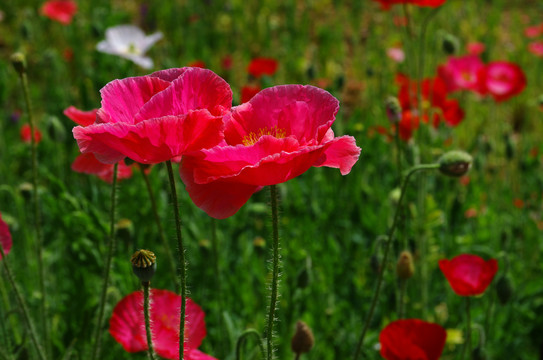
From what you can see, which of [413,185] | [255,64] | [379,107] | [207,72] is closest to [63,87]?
[255,64]

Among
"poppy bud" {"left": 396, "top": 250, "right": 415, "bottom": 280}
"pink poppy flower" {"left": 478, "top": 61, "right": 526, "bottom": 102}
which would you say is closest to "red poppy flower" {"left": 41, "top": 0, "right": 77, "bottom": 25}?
"pink poppy flower" {"left": 478, "top": 61, "right": 526, "bottom": 102}

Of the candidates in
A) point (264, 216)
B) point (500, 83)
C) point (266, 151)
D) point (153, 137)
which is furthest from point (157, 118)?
point (500, 83)

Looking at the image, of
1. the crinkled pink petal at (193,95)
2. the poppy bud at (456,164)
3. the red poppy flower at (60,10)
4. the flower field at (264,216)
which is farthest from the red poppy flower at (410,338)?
the red poppy flower at (60,10)

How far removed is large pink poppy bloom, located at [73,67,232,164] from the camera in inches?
29.3

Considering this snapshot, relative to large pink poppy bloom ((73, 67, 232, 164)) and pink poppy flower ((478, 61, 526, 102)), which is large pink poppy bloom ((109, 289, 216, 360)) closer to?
large pink poppy bloom ((73, 67, 232, 164))

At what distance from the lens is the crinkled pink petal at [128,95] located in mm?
807

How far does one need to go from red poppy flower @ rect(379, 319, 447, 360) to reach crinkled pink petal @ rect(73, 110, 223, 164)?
588 mm

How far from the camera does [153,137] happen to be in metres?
0.75

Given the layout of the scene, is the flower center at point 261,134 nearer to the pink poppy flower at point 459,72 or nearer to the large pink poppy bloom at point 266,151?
the large pink poppy bloom at point 266,151

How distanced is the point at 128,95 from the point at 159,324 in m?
0.61

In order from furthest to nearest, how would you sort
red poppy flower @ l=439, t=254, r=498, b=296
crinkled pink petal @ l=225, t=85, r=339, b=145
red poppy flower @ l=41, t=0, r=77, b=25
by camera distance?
red poppy flower @ l=41, t=0, r=77, b=25 → red poppy flower @ l=439, t=254, r=498, b=296 → crinkled pink petal @ l=225, t=85, r=339, b=145

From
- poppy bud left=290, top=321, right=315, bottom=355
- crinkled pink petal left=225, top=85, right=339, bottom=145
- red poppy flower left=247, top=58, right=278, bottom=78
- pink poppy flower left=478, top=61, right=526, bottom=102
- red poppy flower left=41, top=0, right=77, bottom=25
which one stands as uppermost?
red poppy flower left=41, top=0, right=77, bottom=25

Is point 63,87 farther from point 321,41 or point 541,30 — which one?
point 541,30

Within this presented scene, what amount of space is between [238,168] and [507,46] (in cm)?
469
